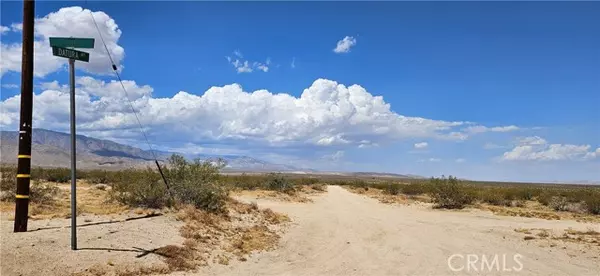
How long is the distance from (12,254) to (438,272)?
9.64m

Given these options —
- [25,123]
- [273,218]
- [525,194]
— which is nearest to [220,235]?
[273,218]

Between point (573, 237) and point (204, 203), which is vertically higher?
point (204, 203)

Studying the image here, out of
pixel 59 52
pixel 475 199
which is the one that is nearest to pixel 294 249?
pixel 59 52

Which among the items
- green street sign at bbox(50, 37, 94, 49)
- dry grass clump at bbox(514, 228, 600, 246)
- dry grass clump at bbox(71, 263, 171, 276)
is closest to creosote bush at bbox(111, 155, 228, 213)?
dry grass clump at bbox(71, 263, 171, 276)

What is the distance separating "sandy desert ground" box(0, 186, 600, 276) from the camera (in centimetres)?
1037

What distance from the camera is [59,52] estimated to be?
9.93 meters

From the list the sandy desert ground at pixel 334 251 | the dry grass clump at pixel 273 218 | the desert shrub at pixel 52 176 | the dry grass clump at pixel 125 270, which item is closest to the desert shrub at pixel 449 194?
the sandy desert ground at pixel 334 251

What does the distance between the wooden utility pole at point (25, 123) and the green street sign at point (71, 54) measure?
2.18 meters

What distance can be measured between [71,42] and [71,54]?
0.26 meters

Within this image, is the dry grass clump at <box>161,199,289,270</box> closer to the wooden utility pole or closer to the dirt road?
the dirt road

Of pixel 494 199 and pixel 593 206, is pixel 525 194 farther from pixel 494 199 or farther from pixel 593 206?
pixel 593 206

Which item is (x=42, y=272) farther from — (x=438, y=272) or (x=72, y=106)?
(x=438, y=272)

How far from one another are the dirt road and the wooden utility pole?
15.0 ft

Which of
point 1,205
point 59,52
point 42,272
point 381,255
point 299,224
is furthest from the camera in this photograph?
point 299,224
